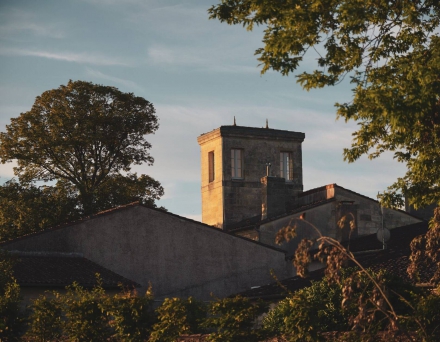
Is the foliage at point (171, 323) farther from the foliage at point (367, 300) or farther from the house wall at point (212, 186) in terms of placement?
the house wall at point (212, 186)

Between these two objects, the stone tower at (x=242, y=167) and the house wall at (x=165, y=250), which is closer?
the house wall at (x=165, y=250)

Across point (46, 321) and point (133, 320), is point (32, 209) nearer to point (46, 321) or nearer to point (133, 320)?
point (46, 321)

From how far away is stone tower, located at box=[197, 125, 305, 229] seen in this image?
47.8 meters

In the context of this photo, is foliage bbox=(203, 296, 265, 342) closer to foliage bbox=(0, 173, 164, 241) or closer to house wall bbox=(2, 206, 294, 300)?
house wall bbox=(2, 206, 294, 300)

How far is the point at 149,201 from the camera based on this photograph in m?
43.8

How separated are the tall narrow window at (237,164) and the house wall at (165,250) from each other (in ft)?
48.3

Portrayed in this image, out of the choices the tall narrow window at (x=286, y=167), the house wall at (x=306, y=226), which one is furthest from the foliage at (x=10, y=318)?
the tall narrow window at (x=286, y=167)

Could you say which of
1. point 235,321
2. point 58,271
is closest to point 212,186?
point 58,271

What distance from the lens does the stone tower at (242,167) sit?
47.8 metres

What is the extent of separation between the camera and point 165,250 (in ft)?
104

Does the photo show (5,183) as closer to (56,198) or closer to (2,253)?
(56,198)

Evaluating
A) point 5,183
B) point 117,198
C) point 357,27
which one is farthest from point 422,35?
point 5,183

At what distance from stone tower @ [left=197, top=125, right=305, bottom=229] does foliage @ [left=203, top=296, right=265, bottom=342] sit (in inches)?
1217

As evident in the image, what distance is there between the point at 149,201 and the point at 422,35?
28321mm
